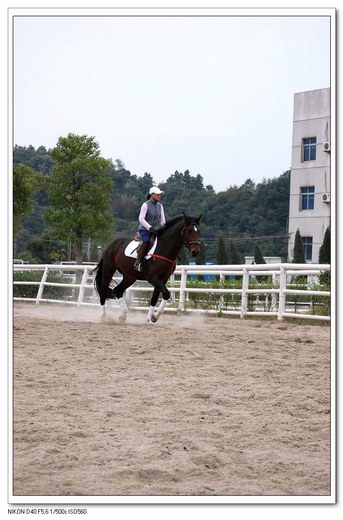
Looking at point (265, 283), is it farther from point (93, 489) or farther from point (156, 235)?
point (93, 489)

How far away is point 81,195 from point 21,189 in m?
8.84

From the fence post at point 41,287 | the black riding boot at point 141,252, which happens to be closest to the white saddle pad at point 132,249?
the black riding boot at point 141,252

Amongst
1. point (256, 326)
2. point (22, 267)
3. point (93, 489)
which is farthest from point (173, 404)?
point (22, 267)

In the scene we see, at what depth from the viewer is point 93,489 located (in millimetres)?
4199

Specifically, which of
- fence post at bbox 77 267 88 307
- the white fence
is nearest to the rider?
the white fence

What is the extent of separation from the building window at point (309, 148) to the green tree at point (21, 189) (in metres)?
4.96

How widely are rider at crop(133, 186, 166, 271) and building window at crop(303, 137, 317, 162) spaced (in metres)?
3.05

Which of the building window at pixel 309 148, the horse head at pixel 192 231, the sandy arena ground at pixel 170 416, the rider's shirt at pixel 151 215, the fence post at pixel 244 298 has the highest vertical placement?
the building window at pixel 309 148

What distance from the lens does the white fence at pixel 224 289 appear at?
13.2m

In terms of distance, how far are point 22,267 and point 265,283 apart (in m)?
6.06

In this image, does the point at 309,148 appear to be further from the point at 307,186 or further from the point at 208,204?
the point at 208,204

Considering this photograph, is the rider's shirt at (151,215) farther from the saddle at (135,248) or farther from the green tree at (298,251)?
the green tree at (298,251)
